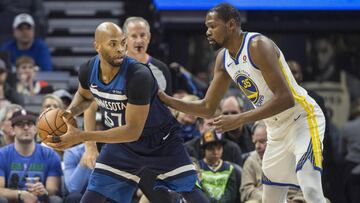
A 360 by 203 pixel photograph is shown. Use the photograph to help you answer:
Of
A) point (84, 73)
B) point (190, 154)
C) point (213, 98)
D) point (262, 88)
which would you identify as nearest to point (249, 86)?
point (262, 88)

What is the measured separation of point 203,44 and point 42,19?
2.52 meters

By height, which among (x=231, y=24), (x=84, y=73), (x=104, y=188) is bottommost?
(x=104, y=188)

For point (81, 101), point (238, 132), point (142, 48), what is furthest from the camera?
point (238, 132)

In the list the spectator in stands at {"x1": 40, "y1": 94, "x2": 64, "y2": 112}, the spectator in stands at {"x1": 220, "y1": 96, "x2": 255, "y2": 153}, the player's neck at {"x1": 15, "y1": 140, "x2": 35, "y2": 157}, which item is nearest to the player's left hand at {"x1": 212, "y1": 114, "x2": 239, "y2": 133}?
the player's neck at {"x1": 15, "y1": 140, "x2": 35, "y2": 157}

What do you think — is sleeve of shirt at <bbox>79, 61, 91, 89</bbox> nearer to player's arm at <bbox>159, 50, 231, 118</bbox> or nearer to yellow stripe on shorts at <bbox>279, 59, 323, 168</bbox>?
player's arm at <bbox>159, 50, 231, 118</bbox>

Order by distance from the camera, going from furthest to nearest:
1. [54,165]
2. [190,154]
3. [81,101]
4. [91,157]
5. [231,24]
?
[190,154] < [54,165] < [91,157] < [81,101] < [231,24]

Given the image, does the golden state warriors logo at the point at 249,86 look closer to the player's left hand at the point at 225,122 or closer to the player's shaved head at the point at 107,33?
the player's left hand at the point at 225,122

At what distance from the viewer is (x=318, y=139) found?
7.32m

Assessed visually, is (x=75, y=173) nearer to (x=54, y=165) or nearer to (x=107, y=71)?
(x=54, y=165)

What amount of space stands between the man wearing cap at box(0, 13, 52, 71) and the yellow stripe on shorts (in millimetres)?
6469

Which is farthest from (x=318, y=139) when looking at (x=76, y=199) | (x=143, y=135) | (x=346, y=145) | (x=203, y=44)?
(x=203, y=44)

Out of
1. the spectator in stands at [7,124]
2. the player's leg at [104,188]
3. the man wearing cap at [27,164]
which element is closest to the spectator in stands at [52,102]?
the spectator in stands at [7,124]

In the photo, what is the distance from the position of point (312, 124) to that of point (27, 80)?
6021 millimetres

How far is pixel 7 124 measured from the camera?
33.4ft
